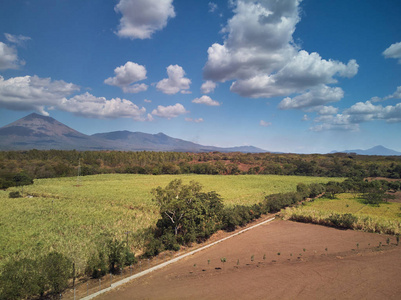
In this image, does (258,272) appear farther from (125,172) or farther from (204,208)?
(125,172)

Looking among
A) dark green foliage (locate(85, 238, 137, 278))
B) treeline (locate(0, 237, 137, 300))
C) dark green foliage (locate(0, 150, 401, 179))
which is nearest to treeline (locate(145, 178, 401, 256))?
dark green foliage (locate(85, 238, 137, 278))

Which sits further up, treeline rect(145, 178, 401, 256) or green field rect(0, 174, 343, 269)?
treeline rect(145, 178, 401, 256)

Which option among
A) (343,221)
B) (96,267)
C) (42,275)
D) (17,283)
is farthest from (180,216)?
(343,221)

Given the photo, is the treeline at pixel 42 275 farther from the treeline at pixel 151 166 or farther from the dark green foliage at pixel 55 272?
the treeline at pixel 151 166

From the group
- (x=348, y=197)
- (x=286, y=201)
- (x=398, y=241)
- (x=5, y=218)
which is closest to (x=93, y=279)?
(x=5, y=218)

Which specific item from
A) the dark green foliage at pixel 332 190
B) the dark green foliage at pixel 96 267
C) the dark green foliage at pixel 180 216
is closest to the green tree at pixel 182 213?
the dark green foliage at pixel 180 216

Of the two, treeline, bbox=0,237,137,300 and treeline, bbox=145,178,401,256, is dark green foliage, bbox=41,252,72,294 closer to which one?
treeline, bbox=0,237,137,300
